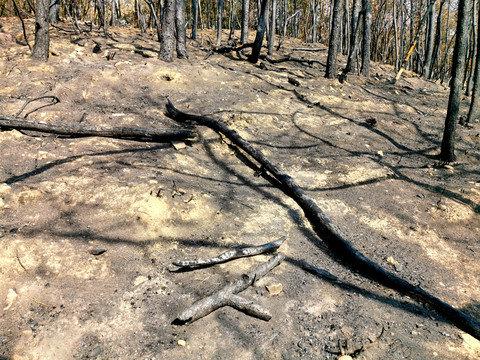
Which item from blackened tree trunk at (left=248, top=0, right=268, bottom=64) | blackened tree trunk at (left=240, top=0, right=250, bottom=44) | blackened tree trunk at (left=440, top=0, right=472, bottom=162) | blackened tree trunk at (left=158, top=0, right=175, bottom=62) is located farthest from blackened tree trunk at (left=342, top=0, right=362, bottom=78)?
blackened tree trunk at (left=158, top=0, right=175, bottom=62)

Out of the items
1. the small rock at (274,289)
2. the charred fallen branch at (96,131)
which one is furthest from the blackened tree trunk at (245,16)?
the small rock at (274,289)

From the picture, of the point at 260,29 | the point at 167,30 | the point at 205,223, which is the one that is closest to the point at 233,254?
the point at 205,223

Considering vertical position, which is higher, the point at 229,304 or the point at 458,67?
the point at 458,67

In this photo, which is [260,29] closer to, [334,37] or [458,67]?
[334,37]

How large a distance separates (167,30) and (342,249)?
668 centimetres

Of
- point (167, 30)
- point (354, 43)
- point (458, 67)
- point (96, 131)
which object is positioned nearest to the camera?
point (96, 131)

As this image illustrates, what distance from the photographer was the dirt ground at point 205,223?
A: 2.36m

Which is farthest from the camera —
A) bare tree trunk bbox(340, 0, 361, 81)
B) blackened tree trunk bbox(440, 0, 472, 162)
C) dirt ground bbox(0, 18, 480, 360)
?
bare tree trunk bbox(340, 0, 361, 81)

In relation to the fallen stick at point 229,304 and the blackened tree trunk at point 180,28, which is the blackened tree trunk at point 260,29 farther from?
the fallen stick at point 229,304

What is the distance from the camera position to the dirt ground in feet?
7.73

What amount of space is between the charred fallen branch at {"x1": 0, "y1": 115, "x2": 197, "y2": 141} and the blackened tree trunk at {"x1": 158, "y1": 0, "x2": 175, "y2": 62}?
3.88 meters

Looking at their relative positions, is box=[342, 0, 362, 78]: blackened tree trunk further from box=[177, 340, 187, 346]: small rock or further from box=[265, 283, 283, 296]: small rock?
box=[177, 340, 187, 346]: small rock

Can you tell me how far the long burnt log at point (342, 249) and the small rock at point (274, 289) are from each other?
926 millimetres

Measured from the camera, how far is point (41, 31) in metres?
6.32
